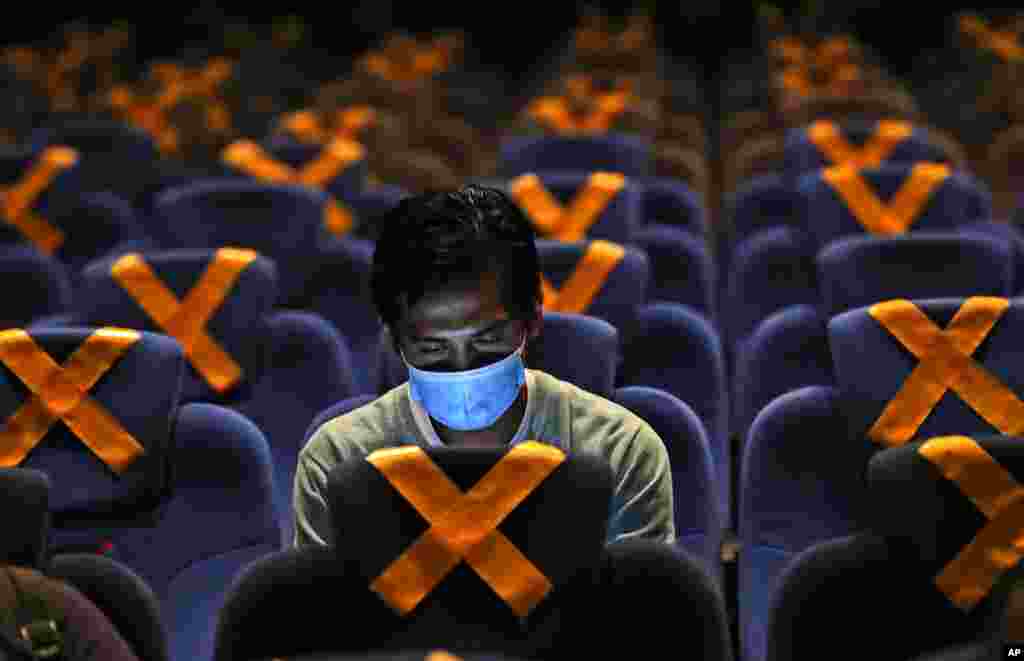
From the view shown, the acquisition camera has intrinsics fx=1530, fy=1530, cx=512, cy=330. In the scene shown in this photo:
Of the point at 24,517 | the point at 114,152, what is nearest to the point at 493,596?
the point at 24,517

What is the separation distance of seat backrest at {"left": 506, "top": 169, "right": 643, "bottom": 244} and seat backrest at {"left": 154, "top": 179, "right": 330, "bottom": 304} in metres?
0.50

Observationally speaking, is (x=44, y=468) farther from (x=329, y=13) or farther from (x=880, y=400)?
(x=329, y=13)

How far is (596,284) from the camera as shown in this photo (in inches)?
111

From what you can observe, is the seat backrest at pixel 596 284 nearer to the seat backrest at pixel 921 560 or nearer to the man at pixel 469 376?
the man at pixel 469 376

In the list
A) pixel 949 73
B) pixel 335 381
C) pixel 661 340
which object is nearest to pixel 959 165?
pixel 661 340

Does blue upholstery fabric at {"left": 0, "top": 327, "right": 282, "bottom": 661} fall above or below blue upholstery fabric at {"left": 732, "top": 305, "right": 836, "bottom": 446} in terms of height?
above

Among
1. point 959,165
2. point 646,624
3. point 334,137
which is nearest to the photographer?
point 646,624

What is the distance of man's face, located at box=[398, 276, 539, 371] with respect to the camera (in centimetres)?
191

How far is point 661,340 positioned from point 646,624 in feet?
4.16

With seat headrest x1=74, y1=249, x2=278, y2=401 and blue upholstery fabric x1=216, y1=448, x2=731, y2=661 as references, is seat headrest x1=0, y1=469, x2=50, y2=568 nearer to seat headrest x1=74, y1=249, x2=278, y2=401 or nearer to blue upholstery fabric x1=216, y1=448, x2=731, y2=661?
blue upholstery fabric x1=216, y1=448, x2=731, y2=661

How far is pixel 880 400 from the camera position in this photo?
2197 mm

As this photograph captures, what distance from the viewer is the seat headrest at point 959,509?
169cm

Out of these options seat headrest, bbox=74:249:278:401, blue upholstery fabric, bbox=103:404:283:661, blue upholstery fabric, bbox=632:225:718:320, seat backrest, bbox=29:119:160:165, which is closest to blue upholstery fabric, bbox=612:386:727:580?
blue upholstery fabric, bbox=103:404:283:661

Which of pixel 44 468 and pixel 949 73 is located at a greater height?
pixel 44 468
